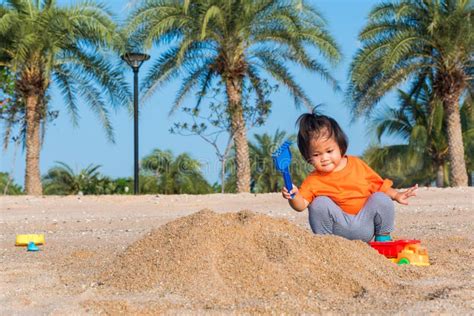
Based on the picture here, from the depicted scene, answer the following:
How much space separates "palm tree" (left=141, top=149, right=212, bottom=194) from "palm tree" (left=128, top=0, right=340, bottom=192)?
6.42m

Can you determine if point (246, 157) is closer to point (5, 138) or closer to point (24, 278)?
point (5, 138)

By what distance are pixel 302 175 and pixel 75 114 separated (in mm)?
9090

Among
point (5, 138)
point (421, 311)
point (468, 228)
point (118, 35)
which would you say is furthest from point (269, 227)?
point (5, 138)

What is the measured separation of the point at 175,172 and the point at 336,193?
69.3 feet

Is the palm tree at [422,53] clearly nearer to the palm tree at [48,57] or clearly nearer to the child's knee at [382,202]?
the palm tree at [48,57]

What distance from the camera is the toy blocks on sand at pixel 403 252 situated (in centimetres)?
473

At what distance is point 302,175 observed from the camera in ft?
82.0

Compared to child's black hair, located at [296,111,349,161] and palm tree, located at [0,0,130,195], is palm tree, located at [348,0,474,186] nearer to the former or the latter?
palm tree, located at [0,0,130,195]

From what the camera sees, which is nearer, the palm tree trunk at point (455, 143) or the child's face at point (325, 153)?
the child's face at point (325, 153)

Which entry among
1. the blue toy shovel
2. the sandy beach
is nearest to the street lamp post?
the sandy beach

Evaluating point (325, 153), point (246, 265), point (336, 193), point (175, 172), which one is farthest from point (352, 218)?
point (175, 172)

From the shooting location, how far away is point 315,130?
4754mm

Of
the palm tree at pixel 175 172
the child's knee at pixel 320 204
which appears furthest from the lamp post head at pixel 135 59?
the child's knee at pixel 320 204

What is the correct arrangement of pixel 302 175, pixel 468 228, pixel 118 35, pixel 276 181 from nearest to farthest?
pixel 468 228, pixel 118 35, pixel 302 175, pixel 276 181
